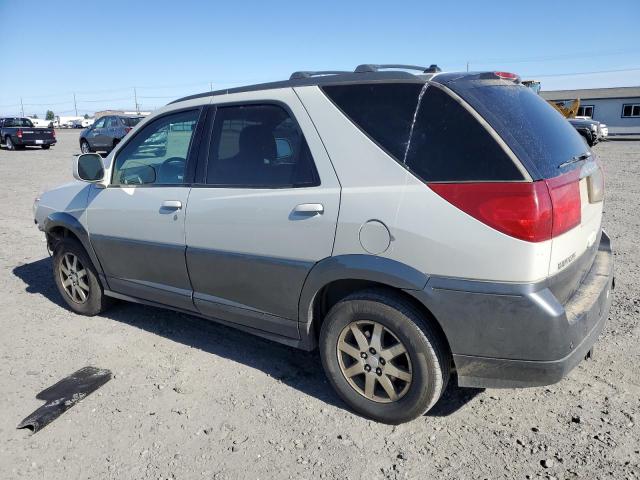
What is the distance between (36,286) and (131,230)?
7.88ft

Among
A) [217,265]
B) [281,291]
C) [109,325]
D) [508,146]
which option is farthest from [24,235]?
[508,146]

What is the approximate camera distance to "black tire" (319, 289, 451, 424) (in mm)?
2646

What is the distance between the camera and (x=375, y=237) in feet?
8.79

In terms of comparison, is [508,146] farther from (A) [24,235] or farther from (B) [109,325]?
(A) [24,235]

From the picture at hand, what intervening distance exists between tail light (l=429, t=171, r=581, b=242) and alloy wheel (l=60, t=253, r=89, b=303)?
11.5 ft

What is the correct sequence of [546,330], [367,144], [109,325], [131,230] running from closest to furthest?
[546,330], [367,144], [131,230], [109,325]

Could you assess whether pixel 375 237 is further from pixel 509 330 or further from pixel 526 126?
pixel 526 126

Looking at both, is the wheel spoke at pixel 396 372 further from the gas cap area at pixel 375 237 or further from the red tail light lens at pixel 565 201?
the red tail light lens at pixel 565 201

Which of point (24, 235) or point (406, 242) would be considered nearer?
point (406, 242)

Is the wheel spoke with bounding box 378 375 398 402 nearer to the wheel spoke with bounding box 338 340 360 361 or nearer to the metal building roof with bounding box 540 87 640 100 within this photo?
the wheel spoke with bounding box 338 340 360 361

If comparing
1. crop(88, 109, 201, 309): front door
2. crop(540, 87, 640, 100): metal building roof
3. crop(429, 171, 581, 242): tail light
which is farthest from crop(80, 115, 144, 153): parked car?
crop(540, 87, 640, 100): metal building roof

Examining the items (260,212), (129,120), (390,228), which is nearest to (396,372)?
(390,228)

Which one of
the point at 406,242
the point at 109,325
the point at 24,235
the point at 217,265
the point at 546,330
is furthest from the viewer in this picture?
the point at 24,235

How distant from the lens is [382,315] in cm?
272
